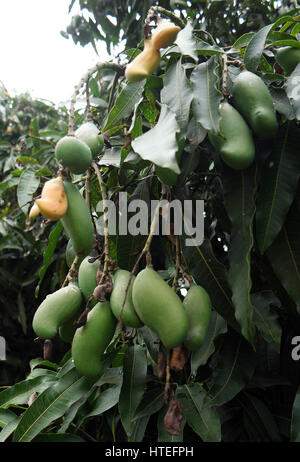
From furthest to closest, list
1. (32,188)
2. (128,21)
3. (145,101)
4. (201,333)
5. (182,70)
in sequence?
(128,21) → (32,188) → (145,101) → (182,70) → (201,333)

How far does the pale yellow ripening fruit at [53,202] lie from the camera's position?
57 cm

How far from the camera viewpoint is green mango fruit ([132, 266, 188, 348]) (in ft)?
1.79

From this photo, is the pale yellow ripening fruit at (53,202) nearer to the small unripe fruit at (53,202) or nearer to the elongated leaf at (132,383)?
the small unripe fruit at (53,202)

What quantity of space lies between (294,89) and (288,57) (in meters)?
0.07

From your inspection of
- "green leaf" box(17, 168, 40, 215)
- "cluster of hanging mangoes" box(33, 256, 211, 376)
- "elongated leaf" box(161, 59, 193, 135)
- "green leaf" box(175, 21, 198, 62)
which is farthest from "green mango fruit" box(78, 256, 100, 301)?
"green leaf" box(17, 168, 40, 215)

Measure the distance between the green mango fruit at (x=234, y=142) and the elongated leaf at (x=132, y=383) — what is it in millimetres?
365

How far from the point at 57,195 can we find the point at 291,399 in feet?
2.03

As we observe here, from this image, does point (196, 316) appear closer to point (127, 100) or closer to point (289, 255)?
point (289, 255)

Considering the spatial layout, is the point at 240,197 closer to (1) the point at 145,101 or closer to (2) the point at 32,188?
(1) the point at 145,101

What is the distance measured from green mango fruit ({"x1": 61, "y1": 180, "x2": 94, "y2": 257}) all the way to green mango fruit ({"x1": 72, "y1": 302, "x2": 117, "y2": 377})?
0.09 metres

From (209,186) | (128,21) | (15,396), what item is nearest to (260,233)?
(209,186)

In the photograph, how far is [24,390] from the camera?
Result: 89 centimetres

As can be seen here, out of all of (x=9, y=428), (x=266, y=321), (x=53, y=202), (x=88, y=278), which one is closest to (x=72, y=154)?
(x=53, y=202)

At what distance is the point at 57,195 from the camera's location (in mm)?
583
